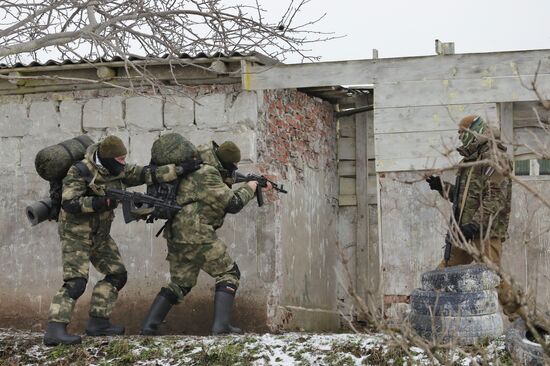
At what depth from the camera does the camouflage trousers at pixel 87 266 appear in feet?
27.0

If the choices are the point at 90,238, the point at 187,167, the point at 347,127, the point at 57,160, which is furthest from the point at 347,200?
the point at 57,160

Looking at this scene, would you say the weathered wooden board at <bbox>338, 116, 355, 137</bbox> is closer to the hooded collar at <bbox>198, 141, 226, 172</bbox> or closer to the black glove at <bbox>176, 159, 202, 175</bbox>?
the hooded collar at <bbox>198, 141, 226, 172</bbox>

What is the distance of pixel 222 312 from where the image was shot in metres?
8.70

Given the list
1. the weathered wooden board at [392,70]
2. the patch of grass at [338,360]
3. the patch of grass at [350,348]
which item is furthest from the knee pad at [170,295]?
the weathered wooden board at [392,70]

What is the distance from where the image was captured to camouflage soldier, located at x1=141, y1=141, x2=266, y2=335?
8.66 metres

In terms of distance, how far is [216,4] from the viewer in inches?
410

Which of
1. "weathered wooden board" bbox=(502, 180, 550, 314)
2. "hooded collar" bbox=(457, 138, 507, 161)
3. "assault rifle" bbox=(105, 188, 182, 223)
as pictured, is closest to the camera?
"hooded collar" bbox=(457, 138, 507, 161)

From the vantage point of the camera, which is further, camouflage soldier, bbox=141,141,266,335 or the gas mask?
camouflage soldier, bbox=141,141,266,335

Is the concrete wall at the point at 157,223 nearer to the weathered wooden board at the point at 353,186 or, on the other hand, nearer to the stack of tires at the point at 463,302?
the weathered wooden board at the point at 353,186

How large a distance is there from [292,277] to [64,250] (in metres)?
2.55

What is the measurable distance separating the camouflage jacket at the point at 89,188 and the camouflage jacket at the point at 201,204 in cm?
20

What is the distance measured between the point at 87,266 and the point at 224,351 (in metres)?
1.54

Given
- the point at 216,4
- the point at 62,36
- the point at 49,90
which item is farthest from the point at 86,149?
the point at 216,4

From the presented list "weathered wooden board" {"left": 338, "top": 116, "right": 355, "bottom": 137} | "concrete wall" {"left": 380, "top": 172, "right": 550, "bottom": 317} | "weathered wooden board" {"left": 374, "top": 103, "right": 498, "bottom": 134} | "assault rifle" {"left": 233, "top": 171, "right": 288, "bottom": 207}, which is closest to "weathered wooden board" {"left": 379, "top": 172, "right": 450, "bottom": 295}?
"concrete wall" {"left": 380, "top": 172, "right": 550, "bottom": 317}
